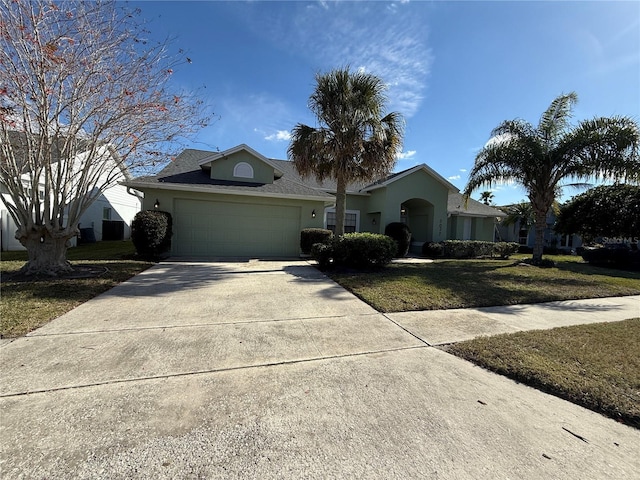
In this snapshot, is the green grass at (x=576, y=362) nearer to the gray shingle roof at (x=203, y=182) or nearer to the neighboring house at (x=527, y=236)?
the gray shingle roof at (x=203, y=182)

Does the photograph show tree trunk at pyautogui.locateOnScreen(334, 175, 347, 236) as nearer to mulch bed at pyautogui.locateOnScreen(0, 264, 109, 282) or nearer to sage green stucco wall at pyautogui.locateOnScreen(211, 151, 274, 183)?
sage green stucco wall at pyautogui.locateOnScreen(211, 151, 274, 183)

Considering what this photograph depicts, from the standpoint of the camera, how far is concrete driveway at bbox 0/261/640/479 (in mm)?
1985

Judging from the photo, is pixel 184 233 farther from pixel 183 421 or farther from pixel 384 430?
pixel 384 430

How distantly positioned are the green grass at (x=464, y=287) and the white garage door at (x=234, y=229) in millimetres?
5091

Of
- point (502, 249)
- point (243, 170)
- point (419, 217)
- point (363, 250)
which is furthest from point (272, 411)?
point (502, 249)

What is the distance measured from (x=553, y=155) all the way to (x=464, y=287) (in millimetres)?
8678

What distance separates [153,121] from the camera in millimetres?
7891

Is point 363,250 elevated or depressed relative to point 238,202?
depressed

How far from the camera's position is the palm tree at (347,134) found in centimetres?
985

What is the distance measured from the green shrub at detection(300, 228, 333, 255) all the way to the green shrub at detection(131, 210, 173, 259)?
5510 mm

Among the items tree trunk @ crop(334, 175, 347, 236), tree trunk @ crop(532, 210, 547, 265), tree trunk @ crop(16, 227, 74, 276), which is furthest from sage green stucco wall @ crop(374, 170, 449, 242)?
tree trunk @ crop(16, 227, 74, 276)

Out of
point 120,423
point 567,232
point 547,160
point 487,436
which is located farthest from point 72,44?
point 567,232

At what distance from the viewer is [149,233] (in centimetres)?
1054

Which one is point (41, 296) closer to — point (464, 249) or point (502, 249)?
point (464, 249)
